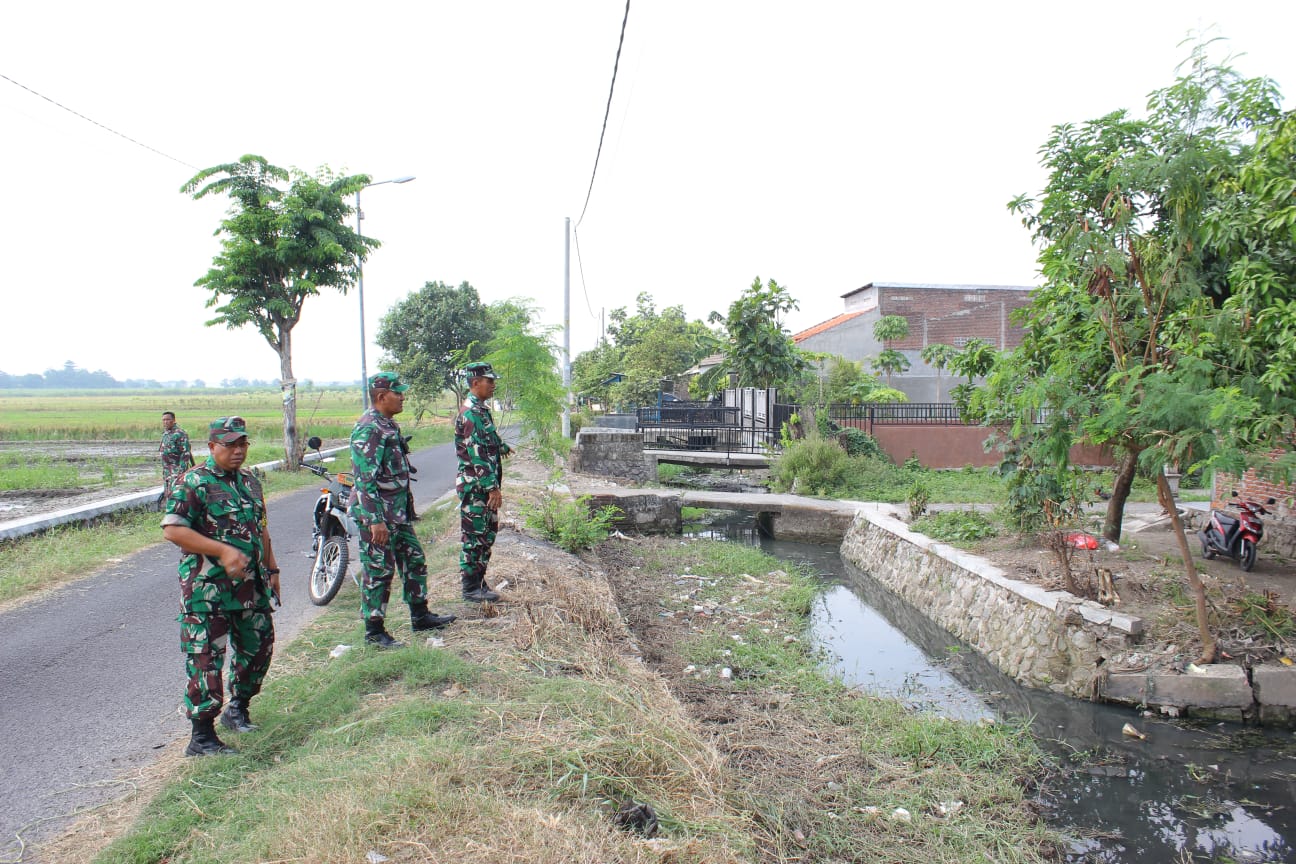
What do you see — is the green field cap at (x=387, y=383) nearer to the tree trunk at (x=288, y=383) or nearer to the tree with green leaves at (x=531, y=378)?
the tree with green leaves at (x=531, y=378)

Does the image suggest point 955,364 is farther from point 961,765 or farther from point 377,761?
point 377,761

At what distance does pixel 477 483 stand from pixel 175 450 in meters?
5.83

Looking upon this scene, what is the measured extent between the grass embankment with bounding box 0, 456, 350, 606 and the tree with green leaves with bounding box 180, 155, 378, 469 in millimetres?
5814

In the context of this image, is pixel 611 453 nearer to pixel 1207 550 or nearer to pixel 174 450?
pixel 174 450

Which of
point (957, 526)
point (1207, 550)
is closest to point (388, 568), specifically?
point (957, 526)

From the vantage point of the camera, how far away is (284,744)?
368cm

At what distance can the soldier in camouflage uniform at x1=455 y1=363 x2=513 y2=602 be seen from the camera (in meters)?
5.63

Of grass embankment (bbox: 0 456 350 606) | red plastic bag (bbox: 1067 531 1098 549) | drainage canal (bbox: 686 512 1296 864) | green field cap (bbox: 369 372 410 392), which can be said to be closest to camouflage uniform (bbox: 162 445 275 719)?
green field cap (bbox: 369 372 410 392)

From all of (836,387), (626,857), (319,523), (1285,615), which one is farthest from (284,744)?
(836,387)

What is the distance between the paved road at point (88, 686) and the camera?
11.2ft

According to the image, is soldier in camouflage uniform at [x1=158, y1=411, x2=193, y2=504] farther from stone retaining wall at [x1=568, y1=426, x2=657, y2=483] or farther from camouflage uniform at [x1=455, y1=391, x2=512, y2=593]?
stone retaining wall at [x1=568, y1=426, x2=657, y2=483]

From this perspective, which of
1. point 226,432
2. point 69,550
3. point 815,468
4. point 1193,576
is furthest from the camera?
point 815,468

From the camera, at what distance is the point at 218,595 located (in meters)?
3.62

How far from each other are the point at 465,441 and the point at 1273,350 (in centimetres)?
601
